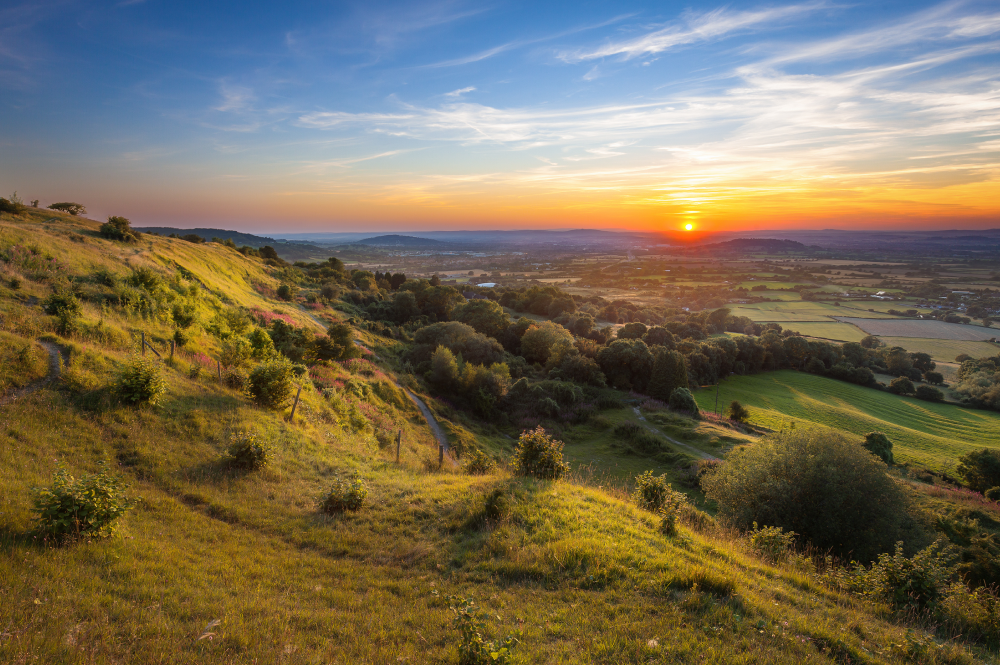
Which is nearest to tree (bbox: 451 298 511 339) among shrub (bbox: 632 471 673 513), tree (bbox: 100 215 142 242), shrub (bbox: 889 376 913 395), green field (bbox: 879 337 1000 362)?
tree (bbox: 100 215 142 242)

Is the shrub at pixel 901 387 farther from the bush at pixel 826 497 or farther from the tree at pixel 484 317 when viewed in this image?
the bush at pixel 826 497

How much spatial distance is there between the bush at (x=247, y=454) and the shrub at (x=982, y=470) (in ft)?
155

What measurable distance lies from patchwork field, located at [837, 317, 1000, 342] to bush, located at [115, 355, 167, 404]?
123 meters

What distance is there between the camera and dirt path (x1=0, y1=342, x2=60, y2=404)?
1003cm

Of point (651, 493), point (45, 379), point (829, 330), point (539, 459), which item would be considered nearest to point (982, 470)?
point (651, 493)

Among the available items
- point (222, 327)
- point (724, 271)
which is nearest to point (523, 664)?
point (222, 327)

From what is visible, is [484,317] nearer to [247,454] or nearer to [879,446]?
[879,446]

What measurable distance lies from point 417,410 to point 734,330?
84514mm

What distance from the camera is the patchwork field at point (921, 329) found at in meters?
91.1

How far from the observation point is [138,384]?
38.1 feet

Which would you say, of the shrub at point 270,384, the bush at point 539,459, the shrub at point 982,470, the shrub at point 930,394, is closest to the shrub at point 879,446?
the shrub at point 982,470

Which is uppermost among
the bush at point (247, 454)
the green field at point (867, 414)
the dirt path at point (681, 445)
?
the bush at point (247, 454)

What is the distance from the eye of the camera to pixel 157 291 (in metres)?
21.3

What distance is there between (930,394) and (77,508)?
86.7 m
